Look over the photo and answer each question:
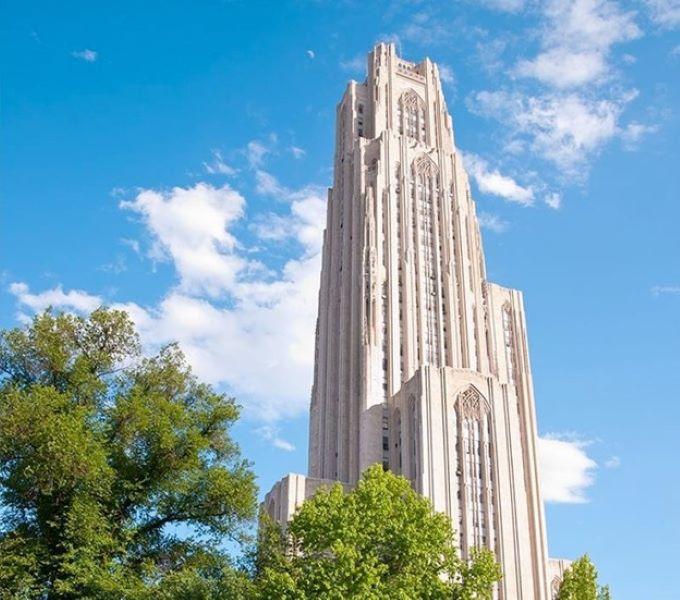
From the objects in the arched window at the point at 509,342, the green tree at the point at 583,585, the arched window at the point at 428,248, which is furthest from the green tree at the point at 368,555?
the arched window at the point at 509,342

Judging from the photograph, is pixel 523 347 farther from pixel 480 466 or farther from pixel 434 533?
pixel 434 533

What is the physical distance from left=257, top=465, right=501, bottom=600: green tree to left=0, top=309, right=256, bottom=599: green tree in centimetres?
292

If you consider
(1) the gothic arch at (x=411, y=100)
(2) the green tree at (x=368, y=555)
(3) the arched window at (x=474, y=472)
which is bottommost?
(2) the green tree at (x=368, y=555)

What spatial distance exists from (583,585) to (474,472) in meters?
21.7

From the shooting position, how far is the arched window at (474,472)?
6400 centimetres

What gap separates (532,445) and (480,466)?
1173cm

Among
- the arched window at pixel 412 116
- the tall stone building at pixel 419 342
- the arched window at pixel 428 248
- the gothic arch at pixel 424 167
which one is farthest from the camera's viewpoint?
the arched window at pixel 412 116

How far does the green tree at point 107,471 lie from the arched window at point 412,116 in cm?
6776

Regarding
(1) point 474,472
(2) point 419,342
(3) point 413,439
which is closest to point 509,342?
(2) point 419,342

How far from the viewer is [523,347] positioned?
85562 mm

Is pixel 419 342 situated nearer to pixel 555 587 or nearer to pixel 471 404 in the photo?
pixel 471 404

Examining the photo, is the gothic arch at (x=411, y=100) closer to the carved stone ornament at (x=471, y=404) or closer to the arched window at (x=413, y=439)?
the carved stone ornament at (x=471, y=404)

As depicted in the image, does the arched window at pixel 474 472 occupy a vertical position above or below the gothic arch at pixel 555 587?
above

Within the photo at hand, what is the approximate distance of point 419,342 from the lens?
78.4 m
